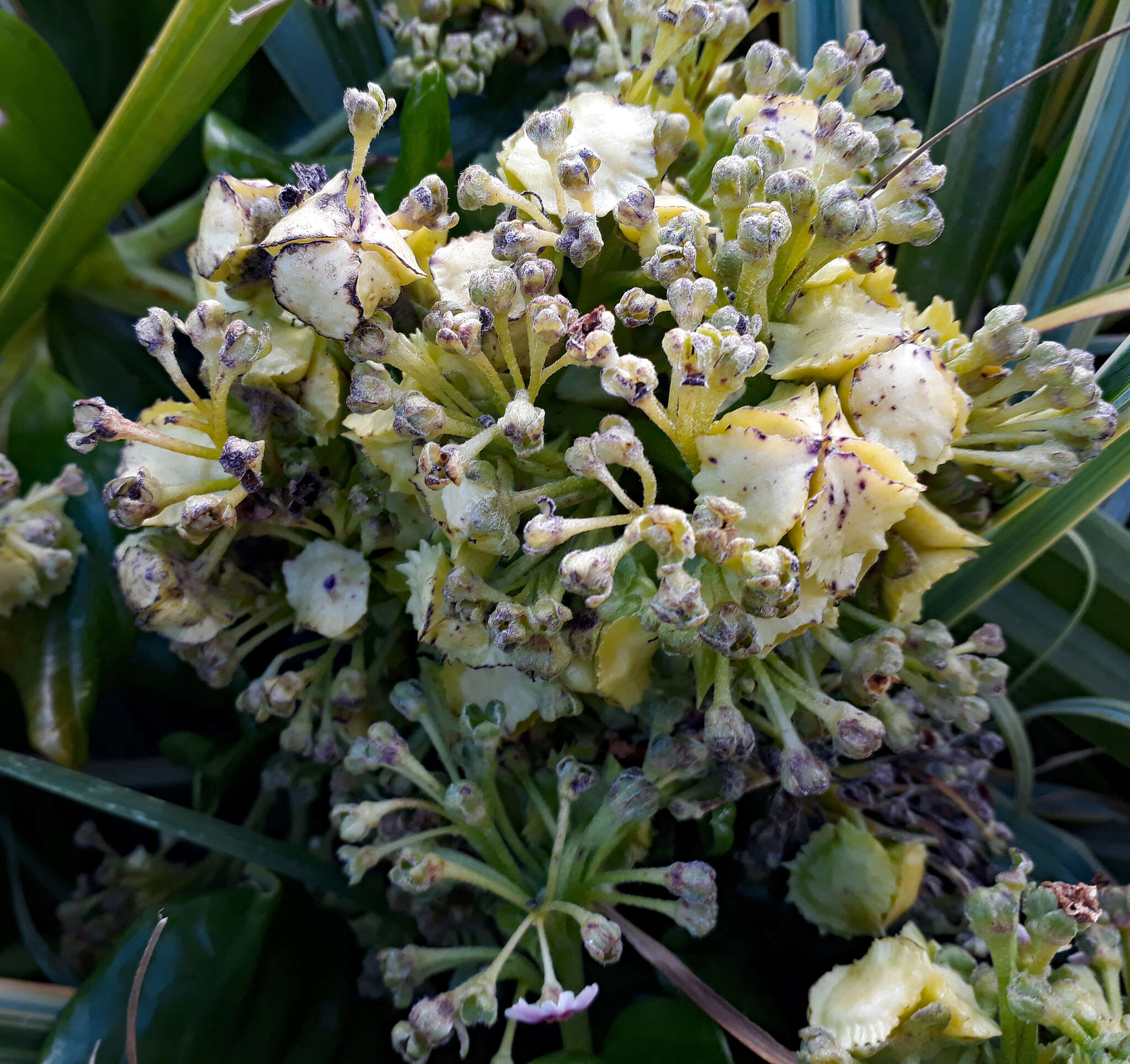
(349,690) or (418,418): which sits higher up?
(418,418)

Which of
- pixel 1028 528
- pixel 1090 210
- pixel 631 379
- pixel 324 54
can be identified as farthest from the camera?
pixel 324 54

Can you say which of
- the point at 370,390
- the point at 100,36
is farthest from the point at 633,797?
the point at 100,36

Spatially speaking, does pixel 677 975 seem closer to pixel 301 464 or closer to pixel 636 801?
pixel 636 801

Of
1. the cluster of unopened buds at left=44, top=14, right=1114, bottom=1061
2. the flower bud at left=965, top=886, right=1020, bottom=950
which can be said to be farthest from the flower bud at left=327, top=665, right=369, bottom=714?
the flower bud at left=965, top=886, right=1020, bottom=950

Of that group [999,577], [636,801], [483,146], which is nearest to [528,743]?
[636,801]

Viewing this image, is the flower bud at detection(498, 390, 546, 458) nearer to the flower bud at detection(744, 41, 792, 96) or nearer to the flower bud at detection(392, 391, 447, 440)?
the flower bud at detection(392, 391, 447, 440)

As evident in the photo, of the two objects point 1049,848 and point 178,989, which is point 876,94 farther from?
point 178,989
